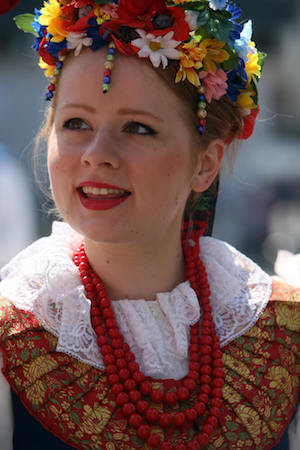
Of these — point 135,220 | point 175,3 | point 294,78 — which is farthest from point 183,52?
point 294,78

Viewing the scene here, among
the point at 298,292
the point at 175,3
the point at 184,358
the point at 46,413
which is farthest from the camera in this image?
the point at 298,292

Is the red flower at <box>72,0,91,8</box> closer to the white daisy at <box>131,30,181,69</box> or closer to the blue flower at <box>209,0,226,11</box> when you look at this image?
the white daisy at <box>131,30,181,69</box>

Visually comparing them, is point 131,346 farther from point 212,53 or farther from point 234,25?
point 234,25

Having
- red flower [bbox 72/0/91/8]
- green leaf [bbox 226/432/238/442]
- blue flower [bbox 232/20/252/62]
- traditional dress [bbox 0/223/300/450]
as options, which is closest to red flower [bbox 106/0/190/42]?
red flower [bbox 72/0/91/8]

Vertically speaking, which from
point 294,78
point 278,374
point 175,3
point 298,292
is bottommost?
point 278,374

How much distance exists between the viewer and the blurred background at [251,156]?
4875 millimetres

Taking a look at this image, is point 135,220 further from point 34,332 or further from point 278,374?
point 278,374

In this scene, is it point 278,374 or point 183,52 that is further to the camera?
point 278,374

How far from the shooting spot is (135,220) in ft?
5.34

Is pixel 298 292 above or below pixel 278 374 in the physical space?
above

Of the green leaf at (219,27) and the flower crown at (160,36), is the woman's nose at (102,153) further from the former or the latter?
the green leaf at (219,27)

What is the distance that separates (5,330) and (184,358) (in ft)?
1.77

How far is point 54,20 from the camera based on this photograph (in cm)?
167

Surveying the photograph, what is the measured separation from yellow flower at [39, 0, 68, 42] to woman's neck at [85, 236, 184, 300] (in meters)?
0.62
